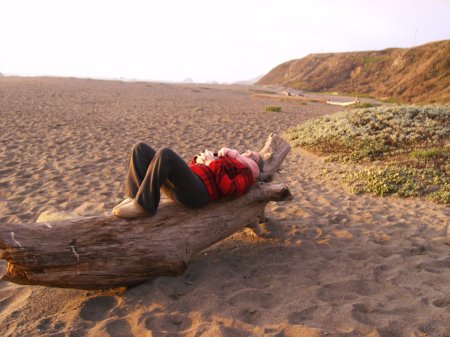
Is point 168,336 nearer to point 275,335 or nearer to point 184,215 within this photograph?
point 275,335

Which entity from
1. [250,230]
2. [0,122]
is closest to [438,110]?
[250,230]

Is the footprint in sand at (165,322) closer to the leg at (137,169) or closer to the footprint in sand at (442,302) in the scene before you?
the leg at (137,169)

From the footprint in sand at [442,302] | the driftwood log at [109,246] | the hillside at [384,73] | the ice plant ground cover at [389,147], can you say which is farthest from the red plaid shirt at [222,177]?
the hillside at [384,73]

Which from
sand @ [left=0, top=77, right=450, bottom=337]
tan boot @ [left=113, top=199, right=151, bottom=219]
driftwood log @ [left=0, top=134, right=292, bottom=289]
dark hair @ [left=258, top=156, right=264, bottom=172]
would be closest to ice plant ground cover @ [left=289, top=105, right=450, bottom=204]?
sand @ [left=0, top=77, right=450, bottom=337]

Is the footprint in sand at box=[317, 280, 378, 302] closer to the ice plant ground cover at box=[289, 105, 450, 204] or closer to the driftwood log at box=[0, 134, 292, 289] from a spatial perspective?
the driftwood log at box=[0, 134, 292, 289]

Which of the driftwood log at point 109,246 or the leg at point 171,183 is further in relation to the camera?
the leg at point 171,183

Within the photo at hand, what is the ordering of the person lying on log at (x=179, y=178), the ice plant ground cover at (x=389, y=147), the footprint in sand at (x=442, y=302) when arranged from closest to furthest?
1. the footprint in sand at (x=442, y=302)
2. the person lying on log at (x=179, y=178)
3. the ice plant ground cover at (x=389, y=147)

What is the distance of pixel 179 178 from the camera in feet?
13.9

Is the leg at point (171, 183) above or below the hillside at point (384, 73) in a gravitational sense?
below

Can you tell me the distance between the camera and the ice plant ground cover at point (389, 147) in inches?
301

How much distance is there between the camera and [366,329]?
3398mm

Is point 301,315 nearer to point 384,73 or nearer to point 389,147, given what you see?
point 389,147

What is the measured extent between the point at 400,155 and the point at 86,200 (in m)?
7.56

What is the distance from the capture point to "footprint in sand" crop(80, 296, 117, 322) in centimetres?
375
